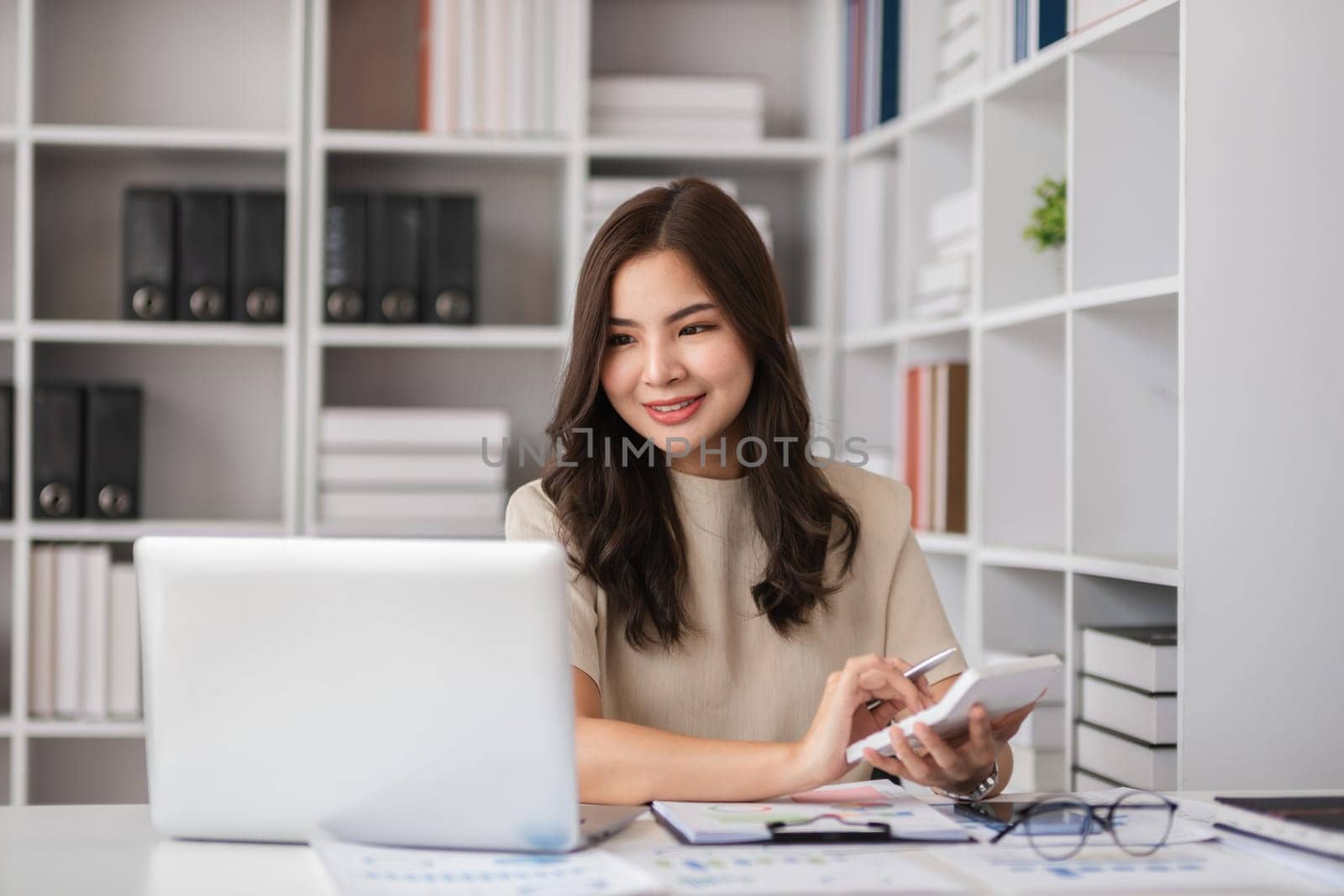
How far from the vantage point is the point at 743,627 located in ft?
5.62

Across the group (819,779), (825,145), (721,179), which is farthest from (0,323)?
(819,779)

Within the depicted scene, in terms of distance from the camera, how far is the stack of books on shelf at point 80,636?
274cm

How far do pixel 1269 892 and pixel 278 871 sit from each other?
777 mm

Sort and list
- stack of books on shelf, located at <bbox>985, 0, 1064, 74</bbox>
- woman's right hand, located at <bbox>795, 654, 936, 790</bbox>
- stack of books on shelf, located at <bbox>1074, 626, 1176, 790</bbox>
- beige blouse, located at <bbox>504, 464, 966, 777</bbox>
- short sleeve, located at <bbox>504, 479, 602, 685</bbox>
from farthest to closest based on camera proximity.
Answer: stack of books on shelf, located at <bbox>985, 0, 1064, 74</bbox>, stack of books on shelf, located at <bbox>1074, 626, 1176, 790</bbox>, beige blouse, located at <bbox>504, 464, 966, 777</bbox>, short sleeve, located at <bbox>504, 479, 602, 685</bbox>, woman's right hand, located at <bbox>795, 654, 936, 790</bbox>

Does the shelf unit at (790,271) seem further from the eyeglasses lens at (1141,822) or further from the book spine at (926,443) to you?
the eyeglasses lens at (1141,822)

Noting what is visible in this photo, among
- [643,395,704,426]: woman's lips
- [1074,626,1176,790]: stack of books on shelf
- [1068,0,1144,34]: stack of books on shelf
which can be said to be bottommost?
[1074,626,1176,790]: stack of books on shelf

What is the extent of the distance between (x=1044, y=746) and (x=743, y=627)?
89 cm

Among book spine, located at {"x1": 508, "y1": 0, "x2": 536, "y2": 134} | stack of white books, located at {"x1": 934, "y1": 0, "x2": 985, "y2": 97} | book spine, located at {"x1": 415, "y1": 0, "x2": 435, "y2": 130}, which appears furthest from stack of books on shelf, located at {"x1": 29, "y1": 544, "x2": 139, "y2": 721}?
stack of white books, located at {"x1": 934, "y1": 0, "x2": 985, "y2": 97}

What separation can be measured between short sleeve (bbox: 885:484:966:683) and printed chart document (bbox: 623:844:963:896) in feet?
1.81

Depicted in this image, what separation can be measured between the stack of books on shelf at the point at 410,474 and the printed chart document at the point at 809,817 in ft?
4.97

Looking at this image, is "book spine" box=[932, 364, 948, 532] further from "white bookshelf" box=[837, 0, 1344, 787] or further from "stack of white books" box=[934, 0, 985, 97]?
"stack of white books" box=[934, 0, 985, 97]

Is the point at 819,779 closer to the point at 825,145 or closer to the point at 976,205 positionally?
the point at 976,205

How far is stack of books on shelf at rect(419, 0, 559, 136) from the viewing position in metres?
2.81

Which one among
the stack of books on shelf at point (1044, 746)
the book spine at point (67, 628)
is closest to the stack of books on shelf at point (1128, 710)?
the stack of books on shelf at point (1044, 746)
